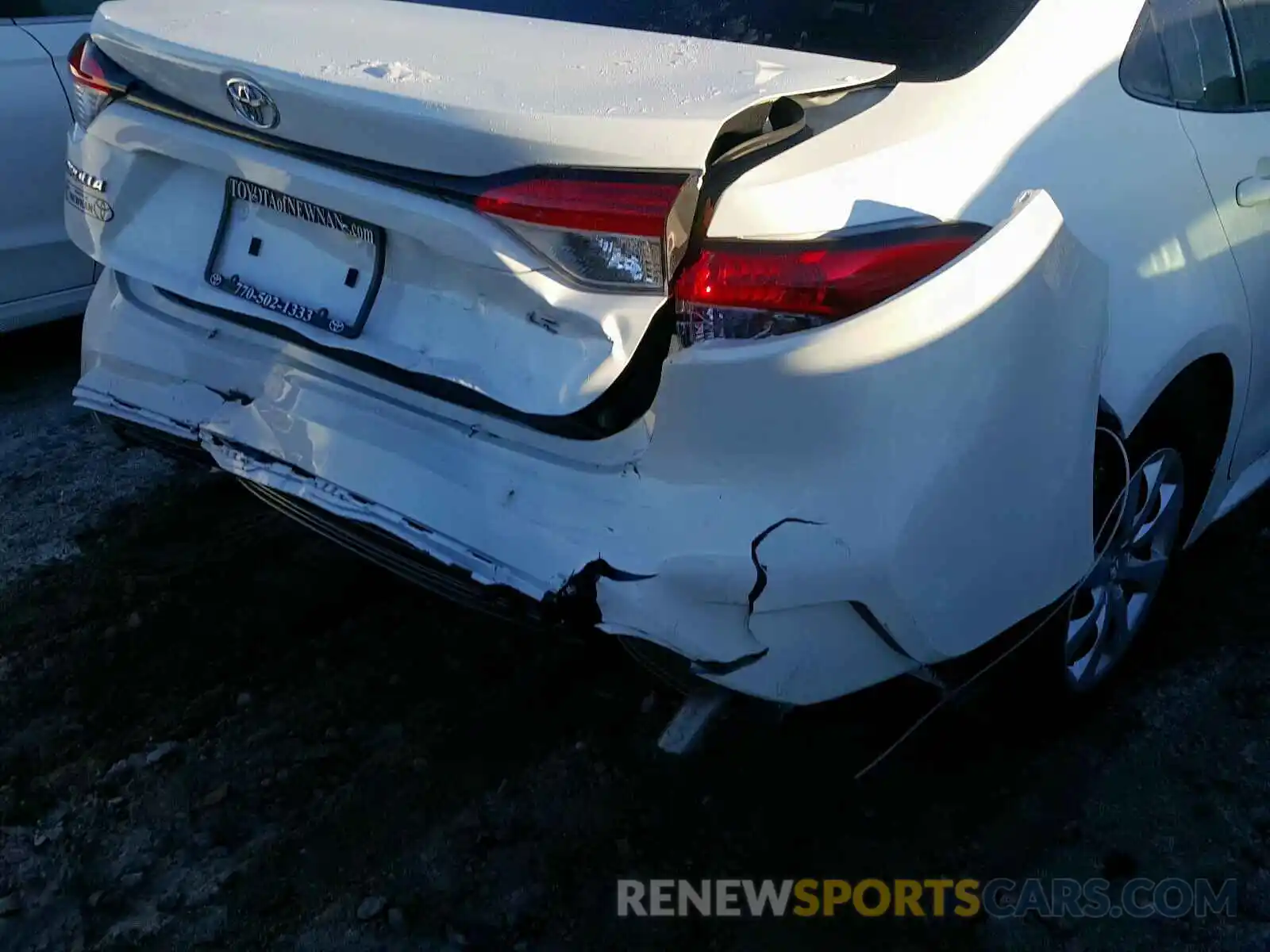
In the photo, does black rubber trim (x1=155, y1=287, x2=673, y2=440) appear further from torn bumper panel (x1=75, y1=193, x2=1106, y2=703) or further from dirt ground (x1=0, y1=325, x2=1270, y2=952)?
dirt ground (x1=0, y1=325, x2=1270, y2=952)

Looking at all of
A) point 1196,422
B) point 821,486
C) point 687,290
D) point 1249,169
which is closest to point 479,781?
point 821,486

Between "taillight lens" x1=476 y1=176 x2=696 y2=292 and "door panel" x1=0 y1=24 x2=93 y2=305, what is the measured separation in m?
2.77

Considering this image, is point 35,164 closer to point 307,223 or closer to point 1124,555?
point 307,223

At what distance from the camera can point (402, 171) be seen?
2025mm

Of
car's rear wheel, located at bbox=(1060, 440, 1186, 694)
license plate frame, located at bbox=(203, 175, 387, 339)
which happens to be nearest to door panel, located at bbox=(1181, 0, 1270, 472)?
car's rear wheel, located at bbox=(1060, 440, 1186, 694)

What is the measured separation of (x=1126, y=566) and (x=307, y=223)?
Answer: 1897mm

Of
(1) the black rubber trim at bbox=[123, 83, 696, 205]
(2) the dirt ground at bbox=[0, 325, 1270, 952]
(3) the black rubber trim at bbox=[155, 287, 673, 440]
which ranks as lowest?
(2) the dirt ground at bbox=[0, 325, 1270, 952]

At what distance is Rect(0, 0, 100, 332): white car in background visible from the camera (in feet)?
13.3

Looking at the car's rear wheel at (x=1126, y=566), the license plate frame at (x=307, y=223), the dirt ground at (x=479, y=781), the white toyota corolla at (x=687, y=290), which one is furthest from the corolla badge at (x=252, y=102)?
the car's rear wheel at (x=1126, y=566)

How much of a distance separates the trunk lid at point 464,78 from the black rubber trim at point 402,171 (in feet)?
0.04

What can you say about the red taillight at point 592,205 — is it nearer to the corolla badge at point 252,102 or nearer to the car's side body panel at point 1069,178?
the car's side body panel at point 1069,178

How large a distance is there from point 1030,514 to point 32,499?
2.80m

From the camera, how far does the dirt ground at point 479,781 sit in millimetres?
2299

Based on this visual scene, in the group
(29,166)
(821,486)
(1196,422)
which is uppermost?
(821,486)
